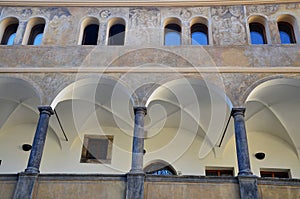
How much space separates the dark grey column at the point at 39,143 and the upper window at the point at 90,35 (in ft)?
9.12

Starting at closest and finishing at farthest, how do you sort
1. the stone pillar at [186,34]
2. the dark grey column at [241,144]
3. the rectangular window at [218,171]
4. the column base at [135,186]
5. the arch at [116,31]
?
the column base at [135,186] < the dark grey column at [241,144] < the stone pillar at [186,34] < the arch at [116,31] < the rectangular window at [218,171]

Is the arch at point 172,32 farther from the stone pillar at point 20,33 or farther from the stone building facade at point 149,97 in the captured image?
the stone pillar at point 20,33

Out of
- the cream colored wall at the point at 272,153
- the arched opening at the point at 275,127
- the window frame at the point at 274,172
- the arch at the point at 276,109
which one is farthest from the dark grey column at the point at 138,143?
the window frame at the point at 274,172

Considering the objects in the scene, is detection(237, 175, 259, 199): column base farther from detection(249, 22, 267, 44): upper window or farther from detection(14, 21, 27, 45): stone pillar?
detection(14, 21, 27, 45): stone pillar

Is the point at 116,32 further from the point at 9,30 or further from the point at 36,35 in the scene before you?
the point at 9,30

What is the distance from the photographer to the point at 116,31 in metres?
10.7

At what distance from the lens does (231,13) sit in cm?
1051

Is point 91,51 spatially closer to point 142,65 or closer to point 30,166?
point 142,65

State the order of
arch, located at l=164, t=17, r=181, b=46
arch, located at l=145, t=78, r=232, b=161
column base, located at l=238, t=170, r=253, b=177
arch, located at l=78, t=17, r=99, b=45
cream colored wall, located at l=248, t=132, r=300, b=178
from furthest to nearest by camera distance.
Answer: cream colored wall, located at l=248, t=132, r=300, b=178 < arch, located at l=78, t=17, r=99, b=45 < arch, located at l=164, t=17, r=181, b=46 < arch, located at l=145, t=78, r=232, b=161 < column base, located at l=238, t=170, r=253, b=177

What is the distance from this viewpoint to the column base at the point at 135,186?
24.7ft

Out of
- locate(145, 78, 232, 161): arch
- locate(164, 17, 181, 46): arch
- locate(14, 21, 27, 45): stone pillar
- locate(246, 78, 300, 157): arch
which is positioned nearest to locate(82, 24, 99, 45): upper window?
locate(14, 21, 27, 45): stone pillar

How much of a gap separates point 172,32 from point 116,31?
175 centimetres

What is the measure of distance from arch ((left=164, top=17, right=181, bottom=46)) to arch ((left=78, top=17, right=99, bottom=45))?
218 cm

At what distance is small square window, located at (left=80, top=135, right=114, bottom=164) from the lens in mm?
11160
